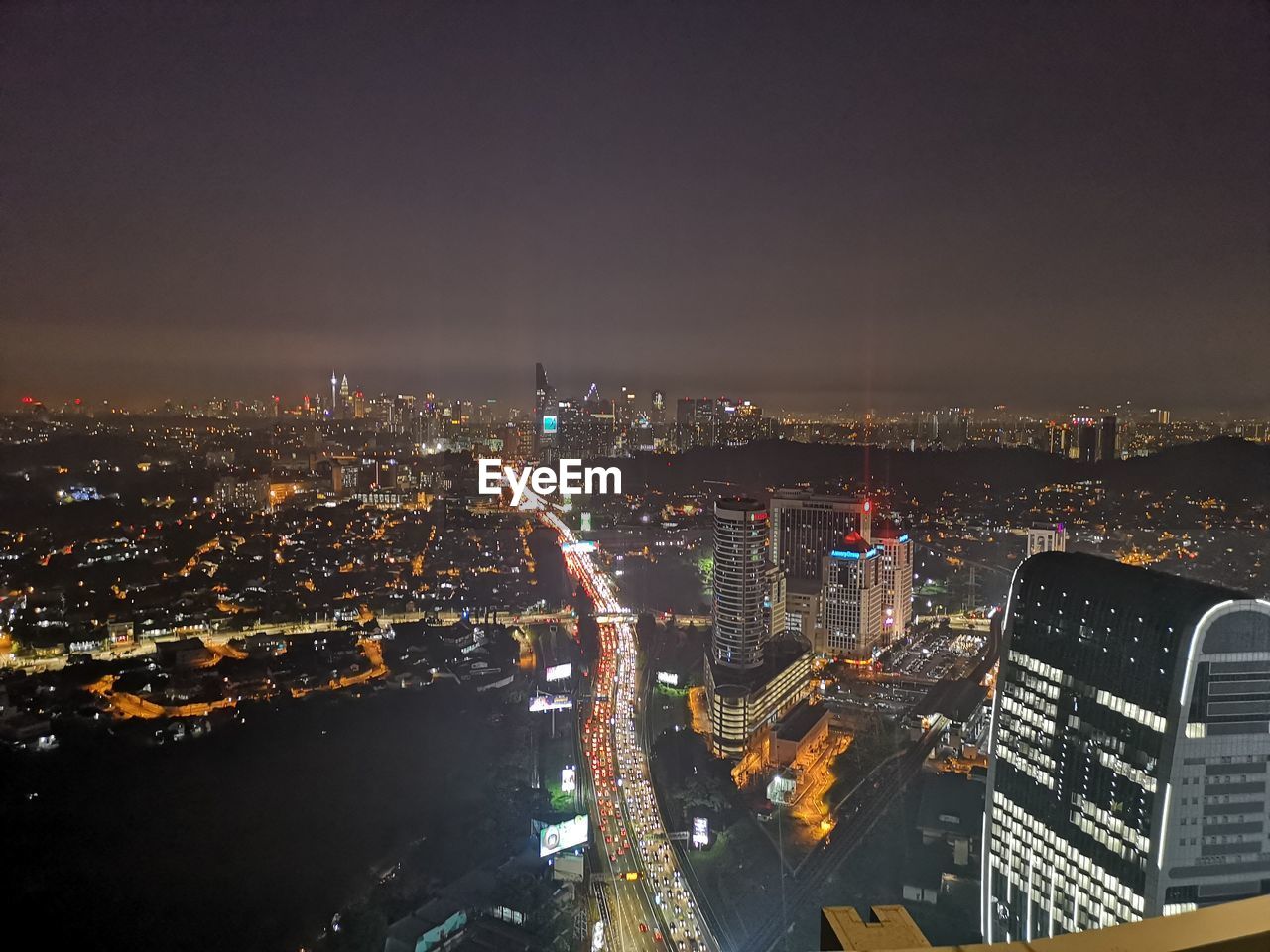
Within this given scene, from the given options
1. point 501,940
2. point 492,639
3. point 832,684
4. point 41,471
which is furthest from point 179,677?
point 832,684

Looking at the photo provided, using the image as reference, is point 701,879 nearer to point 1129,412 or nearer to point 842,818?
A: point 842,818

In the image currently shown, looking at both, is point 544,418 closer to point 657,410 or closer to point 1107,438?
point 657,410

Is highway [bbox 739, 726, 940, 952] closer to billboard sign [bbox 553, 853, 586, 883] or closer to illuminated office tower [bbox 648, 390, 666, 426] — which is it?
billboard sign [bbox 553, 853, 586, 883]

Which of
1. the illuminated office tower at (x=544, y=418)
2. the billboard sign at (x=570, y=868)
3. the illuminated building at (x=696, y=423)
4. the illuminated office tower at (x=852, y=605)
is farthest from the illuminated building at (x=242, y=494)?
the illuminated office tower at (x=852, y=605)

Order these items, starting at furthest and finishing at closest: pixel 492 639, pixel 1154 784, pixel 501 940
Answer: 1. pixel 492 639
2. pixel 501 940
3. pixel 1154 784

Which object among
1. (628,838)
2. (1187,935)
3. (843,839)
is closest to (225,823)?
(628,838)
